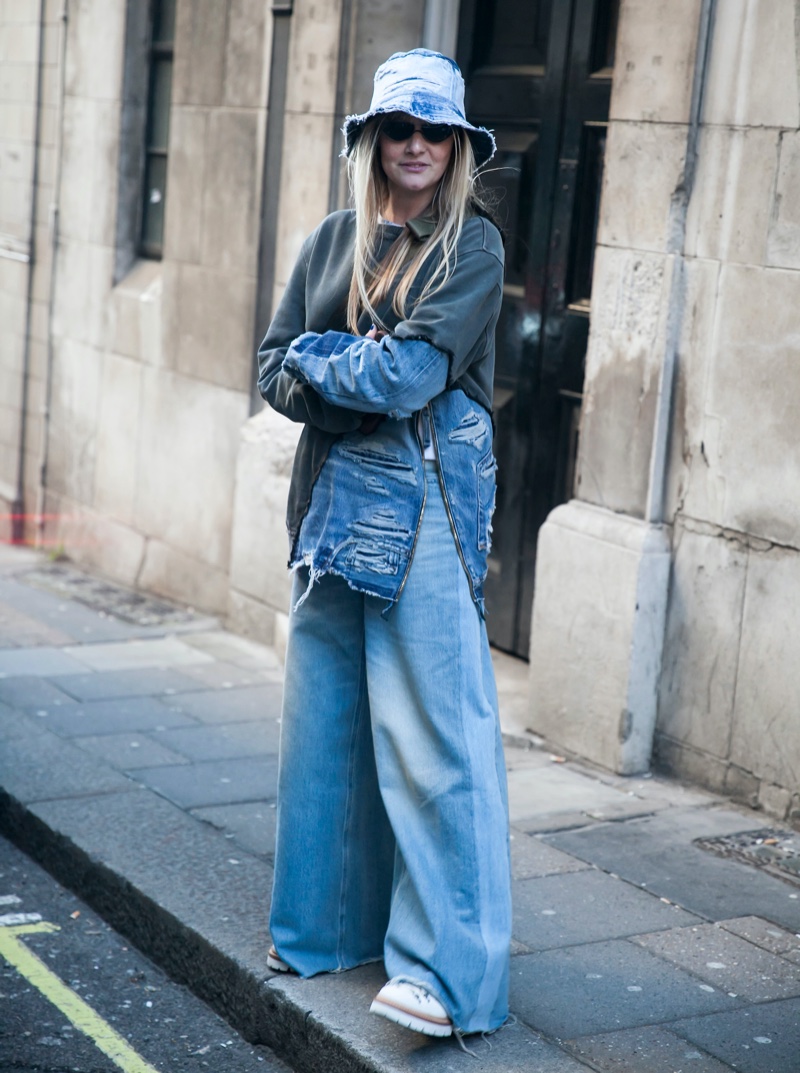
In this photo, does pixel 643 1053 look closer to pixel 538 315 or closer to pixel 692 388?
pixel 692 388

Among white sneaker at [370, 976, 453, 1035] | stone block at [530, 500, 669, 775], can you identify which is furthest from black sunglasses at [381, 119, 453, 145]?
stone block at [530, 500, 669, 775]

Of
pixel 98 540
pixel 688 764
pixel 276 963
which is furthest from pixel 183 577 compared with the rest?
pixel 276 963

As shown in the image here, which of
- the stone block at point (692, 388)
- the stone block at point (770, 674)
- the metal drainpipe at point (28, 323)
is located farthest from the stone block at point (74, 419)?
the stone block at point (770, 674)

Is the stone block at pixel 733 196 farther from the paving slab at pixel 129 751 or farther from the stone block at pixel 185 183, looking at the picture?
the stone block at pixel 185 183

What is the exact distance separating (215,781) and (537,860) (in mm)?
1215

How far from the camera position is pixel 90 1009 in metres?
3.78

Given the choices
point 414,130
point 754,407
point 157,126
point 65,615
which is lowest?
point 65,615

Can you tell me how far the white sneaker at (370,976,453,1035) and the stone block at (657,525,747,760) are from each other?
6.89 feet

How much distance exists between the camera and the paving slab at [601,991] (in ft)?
11.3

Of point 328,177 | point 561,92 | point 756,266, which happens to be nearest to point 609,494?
point 756,266

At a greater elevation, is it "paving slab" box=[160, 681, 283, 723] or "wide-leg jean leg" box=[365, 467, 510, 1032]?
"wide-leg jean leg" box=[365, 467, 510, 1032]

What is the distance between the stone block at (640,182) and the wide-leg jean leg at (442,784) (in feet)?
7.18

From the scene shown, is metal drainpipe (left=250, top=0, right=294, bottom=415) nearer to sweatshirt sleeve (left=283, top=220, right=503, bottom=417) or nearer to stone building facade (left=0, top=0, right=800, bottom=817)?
stone building facade (left=0, top=0, right=800, bottom=817)

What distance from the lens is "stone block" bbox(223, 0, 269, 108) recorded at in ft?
23.3
